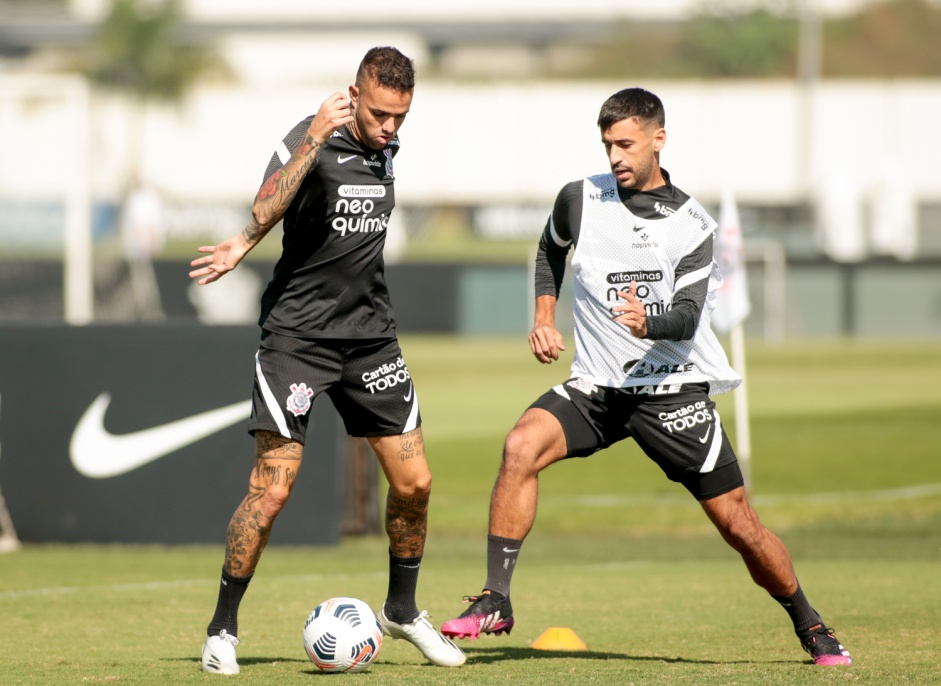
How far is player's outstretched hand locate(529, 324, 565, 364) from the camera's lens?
6438 millimetres

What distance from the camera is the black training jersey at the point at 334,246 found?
642 centimetres

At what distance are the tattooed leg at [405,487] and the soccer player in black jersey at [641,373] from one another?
1.25 feet

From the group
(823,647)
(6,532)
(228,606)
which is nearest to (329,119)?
(228,606)

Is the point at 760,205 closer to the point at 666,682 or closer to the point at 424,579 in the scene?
the point at 424,579

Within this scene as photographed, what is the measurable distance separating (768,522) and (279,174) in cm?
861

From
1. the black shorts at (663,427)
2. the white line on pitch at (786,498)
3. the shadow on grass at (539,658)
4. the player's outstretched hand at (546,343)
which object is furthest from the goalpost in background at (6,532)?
the player's outstretched hand at (546,343)

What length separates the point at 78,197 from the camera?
765 inches

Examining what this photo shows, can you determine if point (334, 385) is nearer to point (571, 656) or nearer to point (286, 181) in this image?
point (286, 181)

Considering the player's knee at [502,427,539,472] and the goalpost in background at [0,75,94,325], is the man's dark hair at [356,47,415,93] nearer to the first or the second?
the player's knee at [502,427,539,472]

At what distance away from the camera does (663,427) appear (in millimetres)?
6527

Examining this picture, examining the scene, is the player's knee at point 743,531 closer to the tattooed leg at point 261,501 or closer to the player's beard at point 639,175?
the player's beard at point 639,175

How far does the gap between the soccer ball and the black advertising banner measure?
530 centimetres

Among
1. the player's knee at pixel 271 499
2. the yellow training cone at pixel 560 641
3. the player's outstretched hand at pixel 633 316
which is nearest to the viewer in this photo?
the player's outstretched hand at pixel 633 316

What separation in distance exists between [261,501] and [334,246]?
42.9 inches
